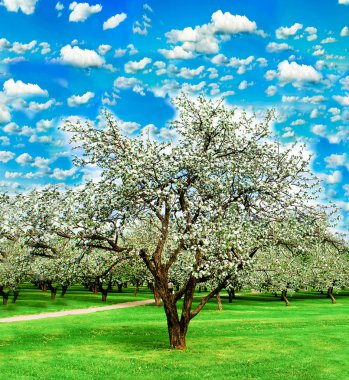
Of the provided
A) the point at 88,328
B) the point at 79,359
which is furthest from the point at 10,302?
the point at 79,359

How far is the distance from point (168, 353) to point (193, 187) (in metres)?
9.48

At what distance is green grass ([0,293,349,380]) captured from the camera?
2281cm

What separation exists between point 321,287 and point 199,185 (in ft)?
216

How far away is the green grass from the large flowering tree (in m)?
3.38

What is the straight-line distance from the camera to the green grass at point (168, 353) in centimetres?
2281

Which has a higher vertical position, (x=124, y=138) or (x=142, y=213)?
(x=124, y=138)

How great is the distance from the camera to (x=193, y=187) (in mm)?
27203

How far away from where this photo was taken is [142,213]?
89.0 ft

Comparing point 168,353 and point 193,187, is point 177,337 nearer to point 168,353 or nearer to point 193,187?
point 168,353

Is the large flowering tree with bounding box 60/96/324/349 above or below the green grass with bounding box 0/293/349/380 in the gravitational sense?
above

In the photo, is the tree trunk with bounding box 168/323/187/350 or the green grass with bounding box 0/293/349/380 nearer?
the green grass with bounding box 0/293/349/380

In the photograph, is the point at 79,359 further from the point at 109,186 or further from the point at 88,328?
the point at 88,328

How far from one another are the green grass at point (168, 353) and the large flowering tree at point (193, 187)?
11.1 ft

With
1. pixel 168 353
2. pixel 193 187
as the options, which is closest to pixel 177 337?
pixel 168 353
